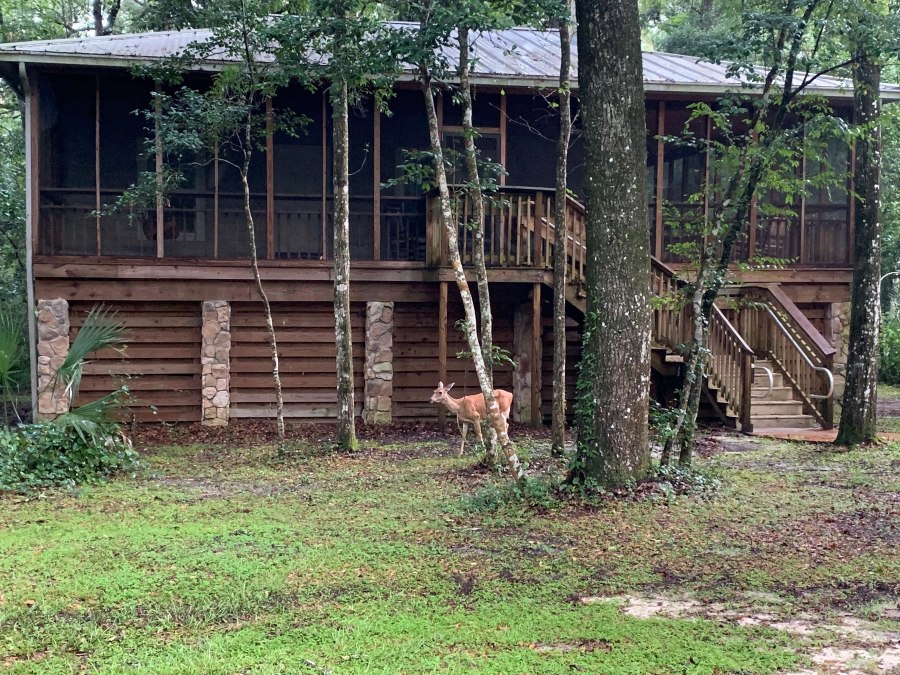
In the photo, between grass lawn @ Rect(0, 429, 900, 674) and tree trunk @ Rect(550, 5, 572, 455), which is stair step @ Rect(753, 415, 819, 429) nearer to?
grass lawn @ Rect(0, 429, 900, 674)

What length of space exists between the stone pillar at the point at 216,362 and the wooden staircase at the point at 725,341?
3.42m

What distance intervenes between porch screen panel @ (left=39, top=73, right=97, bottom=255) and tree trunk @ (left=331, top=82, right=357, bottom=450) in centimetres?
397

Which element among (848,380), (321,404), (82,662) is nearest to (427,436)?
(321,404)

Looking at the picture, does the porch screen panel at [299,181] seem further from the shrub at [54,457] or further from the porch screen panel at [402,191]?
the shrub at [54,457]

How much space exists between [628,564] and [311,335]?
890cm

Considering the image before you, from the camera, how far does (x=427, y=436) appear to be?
12.6 m

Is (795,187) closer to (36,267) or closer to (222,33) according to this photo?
(222,33)

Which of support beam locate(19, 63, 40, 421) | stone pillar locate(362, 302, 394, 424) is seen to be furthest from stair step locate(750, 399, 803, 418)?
support beam locate(19, 63, 40, 421)

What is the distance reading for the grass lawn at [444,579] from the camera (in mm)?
4188

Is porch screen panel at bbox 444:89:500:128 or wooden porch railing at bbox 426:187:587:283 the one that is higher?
porch screen panel at bbox 444:89:500:128

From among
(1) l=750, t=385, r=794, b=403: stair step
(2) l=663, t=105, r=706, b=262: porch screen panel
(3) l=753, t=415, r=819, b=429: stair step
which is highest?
(2) l=663, t=105, r=706, b=262: porch screen panel

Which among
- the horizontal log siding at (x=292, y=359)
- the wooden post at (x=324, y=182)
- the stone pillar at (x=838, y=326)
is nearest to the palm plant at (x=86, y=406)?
the horizontal log siding at (x=292, y=359)

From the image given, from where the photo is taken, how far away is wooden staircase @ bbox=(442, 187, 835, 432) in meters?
12.3

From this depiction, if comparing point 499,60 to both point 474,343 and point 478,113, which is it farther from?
point 474,343
